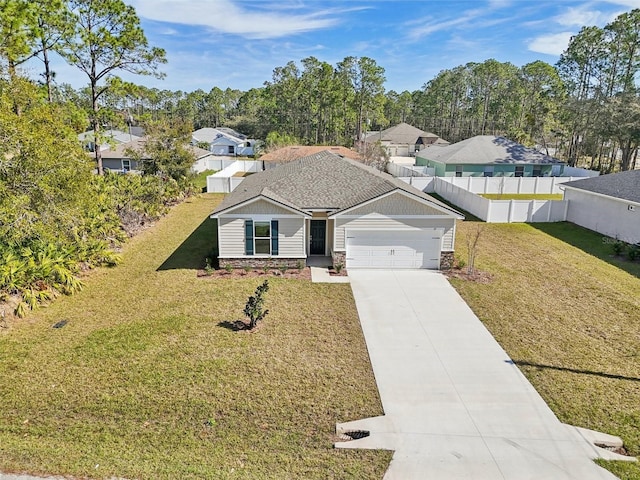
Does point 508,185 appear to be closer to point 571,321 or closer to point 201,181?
point 571,321

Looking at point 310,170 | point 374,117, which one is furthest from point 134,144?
point 374,117

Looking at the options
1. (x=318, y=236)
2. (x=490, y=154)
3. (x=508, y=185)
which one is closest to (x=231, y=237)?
(x=318, y=236)

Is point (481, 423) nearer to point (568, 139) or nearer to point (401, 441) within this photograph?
point (401, 441)

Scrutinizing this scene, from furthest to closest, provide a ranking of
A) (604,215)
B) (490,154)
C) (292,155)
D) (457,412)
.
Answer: (292,155), (490,154), (604,215), (457,412)

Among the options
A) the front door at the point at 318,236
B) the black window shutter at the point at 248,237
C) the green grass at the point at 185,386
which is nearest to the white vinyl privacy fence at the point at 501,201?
the front door at the point at 318,236

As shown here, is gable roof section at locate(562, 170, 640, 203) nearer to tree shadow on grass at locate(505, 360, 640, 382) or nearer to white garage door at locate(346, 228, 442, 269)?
white garage door at locate(346, 228, 442, 269)

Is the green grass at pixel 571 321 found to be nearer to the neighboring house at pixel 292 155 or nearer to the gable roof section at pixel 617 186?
the gable roof section at pixel 617 186

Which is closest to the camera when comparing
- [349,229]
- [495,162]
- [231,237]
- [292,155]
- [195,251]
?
[231,237]
